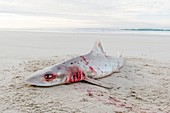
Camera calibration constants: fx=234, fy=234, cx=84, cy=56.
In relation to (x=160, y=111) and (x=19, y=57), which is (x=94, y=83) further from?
(x=19, y=57)

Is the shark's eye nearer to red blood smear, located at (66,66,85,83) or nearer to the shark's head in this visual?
the shark's head

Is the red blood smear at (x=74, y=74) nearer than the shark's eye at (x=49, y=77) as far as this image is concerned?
No

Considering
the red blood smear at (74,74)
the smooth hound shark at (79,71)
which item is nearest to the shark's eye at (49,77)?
the smooth hound shark at (79,71)

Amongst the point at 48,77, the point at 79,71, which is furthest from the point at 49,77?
the point at 79,71

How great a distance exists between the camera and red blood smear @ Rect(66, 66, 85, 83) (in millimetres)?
3692

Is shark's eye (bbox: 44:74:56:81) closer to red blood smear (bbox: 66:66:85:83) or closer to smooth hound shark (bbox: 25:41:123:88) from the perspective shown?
smooth hound shark (bbox: 25:41:123:88)

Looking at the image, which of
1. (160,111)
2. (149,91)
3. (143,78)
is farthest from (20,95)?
(143,78)

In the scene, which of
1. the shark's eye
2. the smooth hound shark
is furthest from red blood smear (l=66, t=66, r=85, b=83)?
the shark's eye

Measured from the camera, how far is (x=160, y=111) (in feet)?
10.7

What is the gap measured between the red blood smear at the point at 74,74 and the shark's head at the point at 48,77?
9 cm

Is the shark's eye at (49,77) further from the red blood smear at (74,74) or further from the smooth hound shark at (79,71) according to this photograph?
the red blood smear at (74,74)

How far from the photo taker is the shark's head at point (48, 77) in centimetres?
340

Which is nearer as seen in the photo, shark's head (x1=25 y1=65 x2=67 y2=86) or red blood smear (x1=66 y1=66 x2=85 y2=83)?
shark's head (x1=25 y1=65 x2=67 y2=86)

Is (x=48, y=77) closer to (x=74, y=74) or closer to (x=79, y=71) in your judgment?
(x=74, y=74)
